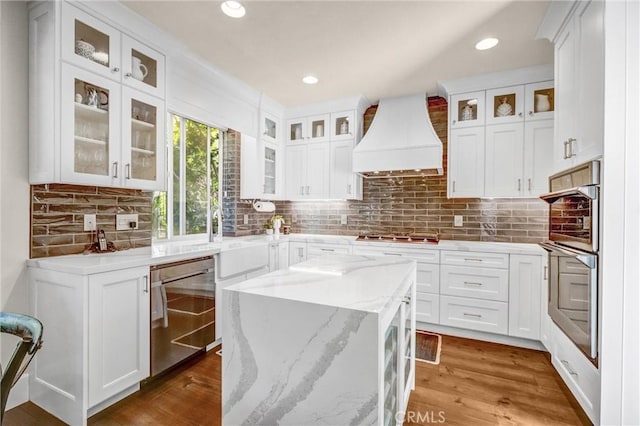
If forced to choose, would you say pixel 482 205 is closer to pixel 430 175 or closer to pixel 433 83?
pixel 430 175

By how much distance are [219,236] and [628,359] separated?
10.9ft

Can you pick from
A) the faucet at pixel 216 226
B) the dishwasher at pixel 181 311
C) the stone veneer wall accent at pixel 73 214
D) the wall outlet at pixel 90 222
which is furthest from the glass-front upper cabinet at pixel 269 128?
the wall outlet at pixel 90 222

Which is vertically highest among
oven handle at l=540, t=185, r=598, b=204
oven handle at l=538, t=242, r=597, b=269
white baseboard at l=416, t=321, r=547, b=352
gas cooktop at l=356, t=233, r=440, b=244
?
oven handle at l=540, t=185, r=598, b=204

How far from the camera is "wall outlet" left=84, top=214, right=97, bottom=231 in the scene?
84.0 inches

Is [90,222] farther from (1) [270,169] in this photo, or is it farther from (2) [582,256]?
(2) [582,256]

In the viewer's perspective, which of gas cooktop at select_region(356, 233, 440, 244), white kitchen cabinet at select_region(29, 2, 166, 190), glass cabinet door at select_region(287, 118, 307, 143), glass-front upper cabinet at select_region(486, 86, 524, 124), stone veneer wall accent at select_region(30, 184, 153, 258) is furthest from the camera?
glass cabinet door at select_region(287, 118, 307, 143)

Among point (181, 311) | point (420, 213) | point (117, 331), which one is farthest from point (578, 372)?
point (117, 331)

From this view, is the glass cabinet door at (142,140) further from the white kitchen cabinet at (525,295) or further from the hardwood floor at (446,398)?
the white kitchen cabinet at (525,295)

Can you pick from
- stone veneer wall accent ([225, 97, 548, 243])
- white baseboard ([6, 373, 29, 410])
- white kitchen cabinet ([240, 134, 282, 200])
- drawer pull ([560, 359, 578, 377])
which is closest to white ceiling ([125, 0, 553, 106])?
white kitchen cabinet ([240, 134, 282, 200])

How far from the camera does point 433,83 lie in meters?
3.21

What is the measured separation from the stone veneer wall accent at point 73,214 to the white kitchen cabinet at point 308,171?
77.4 inches

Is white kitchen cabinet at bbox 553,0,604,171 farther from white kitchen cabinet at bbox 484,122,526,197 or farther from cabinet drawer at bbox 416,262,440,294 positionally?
cabinet drawer at bbox 416,262,440,294

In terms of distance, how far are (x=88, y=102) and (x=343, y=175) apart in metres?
2.57

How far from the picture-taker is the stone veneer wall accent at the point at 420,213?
3.22 m
